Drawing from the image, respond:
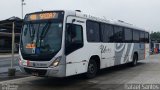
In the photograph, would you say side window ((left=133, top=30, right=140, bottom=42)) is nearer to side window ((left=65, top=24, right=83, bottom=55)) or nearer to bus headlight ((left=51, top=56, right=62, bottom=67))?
side window ((left=65, top=24, right=83, bottom=55))

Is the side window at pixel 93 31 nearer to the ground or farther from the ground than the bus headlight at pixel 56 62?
farther from the ground

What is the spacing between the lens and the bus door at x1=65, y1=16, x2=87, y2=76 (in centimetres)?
1132

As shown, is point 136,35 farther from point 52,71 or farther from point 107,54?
point 52,71

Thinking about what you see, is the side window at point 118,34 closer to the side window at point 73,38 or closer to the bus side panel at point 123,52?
the bus side panel at point 123,52

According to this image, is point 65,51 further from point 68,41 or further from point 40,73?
point 40,73

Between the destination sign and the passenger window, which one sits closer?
the destination sign

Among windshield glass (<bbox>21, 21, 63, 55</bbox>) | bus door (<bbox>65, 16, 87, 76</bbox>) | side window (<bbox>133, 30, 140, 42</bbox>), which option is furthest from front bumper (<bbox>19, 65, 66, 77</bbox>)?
side window (<bbox>133, 30, 140, 42</bbox>)

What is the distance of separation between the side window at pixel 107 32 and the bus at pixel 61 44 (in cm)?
14

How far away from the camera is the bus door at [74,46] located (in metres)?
11.3

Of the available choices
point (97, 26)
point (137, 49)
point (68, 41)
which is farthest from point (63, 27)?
point (137, 49)

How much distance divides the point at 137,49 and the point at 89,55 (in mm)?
8230

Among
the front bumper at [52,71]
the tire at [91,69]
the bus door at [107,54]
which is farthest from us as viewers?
the bus door at [107,54]

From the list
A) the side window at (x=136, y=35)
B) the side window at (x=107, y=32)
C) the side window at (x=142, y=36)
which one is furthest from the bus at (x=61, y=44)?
the side window at (x=142, y=36)

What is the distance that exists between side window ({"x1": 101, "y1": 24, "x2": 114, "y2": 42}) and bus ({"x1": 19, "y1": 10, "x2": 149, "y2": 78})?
14 cm
